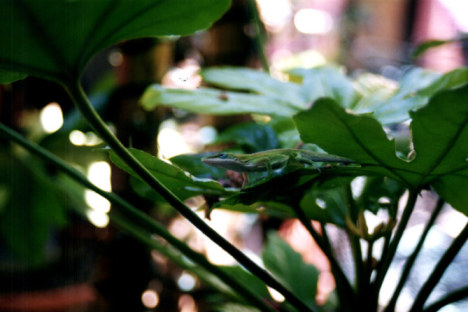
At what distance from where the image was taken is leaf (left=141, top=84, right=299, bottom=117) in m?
0.49

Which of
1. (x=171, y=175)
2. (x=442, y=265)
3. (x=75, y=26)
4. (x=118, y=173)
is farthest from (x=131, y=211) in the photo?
(x=118, y=173)

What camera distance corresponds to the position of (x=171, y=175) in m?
0.35

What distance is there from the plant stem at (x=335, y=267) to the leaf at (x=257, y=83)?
0.60ft

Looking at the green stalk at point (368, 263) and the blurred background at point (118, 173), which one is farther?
the blurred background at point (118, 173)

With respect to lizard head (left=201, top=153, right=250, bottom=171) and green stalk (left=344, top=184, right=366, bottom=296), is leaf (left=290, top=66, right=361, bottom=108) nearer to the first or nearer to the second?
green stalk (left=344, top=184, right=366, bottom=296)

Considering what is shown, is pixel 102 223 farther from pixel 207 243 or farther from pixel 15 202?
pixel 207 243

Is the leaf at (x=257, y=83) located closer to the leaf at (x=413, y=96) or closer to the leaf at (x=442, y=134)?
the leaf at (x=413, y=96)

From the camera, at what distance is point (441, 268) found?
39 centimetres

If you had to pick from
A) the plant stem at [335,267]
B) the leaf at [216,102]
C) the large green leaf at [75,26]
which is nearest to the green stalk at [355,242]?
the plant stem at [335,267]

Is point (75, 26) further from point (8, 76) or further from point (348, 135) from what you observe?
point (348, 135)

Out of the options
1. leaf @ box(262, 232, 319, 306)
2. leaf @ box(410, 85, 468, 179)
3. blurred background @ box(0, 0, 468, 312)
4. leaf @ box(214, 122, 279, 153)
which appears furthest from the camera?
blurred background @ box(0, 0, 468, 312)

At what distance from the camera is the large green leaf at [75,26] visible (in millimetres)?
281

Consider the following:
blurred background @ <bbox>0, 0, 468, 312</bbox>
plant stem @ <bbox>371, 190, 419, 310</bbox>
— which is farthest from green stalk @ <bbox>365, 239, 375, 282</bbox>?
blurred background @ <bbox>0, 0, 468, 312</bbox>

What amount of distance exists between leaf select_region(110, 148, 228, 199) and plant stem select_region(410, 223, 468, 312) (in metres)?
0.21
